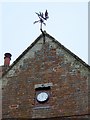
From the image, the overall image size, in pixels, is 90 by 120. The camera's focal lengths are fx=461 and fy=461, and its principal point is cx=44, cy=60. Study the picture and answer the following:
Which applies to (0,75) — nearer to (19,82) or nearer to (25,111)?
(19,82)

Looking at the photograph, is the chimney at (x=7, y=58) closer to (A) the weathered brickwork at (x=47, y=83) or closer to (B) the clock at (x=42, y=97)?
(A) the weathered brickwork at (x=47, y=83)

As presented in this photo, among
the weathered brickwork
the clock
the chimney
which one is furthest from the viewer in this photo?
the chimney

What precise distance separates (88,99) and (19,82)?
10.2ft

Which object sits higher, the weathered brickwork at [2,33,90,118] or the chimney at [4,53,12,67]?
the chimney at [4,53,12,67]

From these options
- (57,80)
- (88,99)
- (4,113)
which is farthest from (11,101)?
(88,99)

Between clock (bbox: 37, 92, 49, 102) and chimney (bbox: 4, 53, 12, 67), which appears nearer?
clock (bbox: 37, 92, 49, 102)

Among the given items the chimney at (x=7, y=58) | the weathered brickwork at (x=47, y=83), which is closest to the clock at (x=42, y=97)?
the weathered brickwork at (x=47, y=83)

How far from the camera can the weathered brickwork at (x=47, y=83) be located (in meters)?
17.2

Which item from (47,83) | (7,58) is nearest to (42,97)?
(47,83)

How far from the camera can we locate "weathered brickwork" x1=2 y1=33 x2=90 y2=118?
56.6 feet

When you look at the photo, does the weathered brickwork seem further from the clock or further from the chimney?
the chimney

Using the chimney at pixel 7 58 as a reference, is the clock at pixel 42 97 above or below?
→ below

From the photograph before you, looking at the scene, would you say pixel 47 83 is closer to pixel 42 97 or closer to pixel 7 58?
pixel 42 97

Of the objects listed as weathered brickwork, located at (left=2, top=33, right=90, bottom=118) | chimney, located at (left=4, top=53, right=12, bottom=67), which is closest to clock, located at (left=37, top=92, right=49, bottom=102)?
weathered brickwork, located at (left=2, top=33, right=90, bottom=118)
